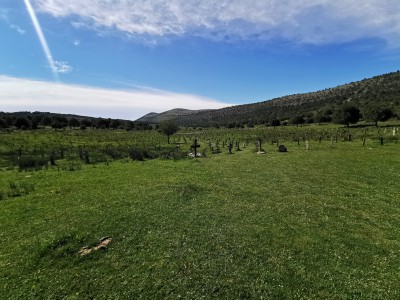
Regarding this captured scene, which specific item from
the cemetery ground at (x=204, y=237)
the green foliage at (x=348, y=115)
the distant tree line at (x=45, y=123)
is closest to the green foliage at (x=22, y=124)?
the distant tree line at (x=45, y=123)

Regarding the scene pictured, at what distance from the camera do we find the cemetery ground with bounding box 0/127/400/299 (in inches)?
413

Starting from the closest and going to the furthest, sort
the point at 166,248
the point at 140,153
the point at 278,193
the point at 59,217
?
the point at 166,248, the point at 59,217, the point at 278,193, the point at 140,153

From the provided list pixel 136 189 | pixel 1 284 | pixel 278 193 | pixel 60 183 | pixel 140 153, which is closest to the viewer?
pixel 1 284

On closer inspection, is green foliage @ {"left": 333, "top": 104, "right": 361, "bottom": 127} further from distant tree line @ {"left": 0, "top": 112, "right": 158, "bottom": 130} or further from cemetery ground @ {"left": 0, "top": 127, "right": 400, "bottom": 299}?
distant tree line @ {"left": 0, "top": 112, "right": 158, "bottom": 130}

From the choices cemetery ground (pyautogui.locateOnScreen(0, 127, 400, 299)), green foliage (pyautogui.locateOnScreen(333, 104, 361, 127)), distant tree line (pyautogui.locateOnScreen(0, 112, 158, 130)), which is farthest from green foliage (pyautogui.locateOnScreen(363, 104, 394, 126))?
distant tree line (pyautogui.locateOnScreen(0, 112, 158, 130))

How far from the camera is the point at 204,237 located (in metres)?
14.2

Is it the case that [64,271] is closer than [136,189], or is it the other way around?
[64,271]

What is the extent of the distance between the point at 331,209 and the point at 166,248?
10.6 meters

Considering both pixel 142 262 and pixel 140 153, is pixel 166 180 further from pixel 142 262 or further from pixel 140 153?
pixel 140 153

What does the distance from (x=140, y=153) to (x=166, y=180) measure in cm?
2091

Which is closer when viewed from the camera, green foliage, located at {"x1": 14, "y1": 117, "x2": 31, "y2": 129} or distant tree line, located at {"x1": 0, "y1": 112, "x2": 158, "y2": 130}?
green foliage, located at {"x1": 14, "y1": 117, "x2": 31, "y2": 129}

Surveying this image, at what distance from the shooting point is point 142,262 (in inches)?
479

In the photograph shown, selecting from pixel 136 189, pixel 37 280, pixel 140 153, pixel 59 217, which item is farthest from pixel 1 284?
pixel 140 153

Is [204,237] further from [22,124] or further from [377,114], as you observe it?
[22,124]
